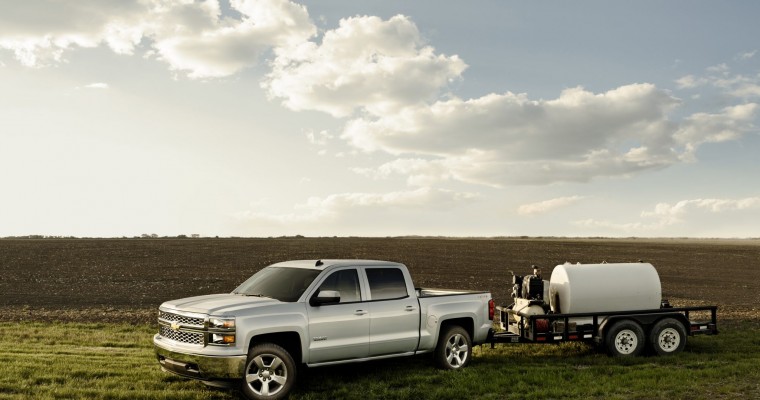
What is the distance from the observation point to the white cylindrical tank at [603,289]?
1446cm

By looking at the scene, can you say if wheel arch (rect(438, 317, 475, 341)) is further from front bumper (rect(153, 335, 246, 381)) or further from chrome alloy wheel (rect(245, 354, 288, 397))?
front bumper (rect(153, 335, 246, 381))

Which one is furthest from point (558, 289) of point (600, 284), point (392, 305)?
point (392, 305)

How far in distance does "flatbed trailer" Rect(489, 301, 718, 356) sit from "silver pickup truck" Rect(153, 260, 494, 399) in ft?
5.89

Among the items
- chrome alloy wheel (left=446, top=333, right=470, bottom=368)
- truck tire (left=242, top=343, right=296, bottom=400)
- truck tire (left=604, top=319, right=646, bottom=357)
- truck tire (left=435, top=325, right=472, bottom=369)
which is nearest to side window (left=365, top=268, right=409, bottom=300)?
truck tire (left=435, top=325, right=472, bottom=369)

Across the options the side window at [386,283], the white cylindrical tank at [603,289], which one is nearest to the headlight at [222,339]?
the side window at [386,283]

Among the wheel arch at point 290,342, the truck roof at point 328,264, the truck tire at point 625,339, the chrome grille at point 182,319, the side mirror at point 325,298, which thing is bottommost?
the truck tire at point 625,339

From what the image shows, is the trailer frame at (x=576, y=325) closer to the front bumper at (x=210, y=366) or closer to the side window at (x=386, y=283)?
the side window at (x=386, y=283)

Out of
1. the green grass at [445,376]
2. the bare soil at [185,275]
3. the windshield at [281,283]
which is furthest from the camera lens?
the bare soil at [185,275]

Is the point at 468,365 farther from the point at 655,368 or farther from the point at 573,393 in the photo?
the point at 655,368

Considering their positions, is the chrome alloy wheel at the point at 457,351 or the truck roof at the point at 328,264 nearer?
the truck roof at the point at 328,264

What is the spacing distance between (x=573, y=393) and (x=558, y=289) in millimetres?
4548

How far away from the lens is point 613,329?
14.0 meters

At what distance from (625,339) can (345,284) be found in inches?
272

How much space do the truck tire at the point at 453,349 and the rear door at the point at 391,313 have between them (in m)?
0.64
